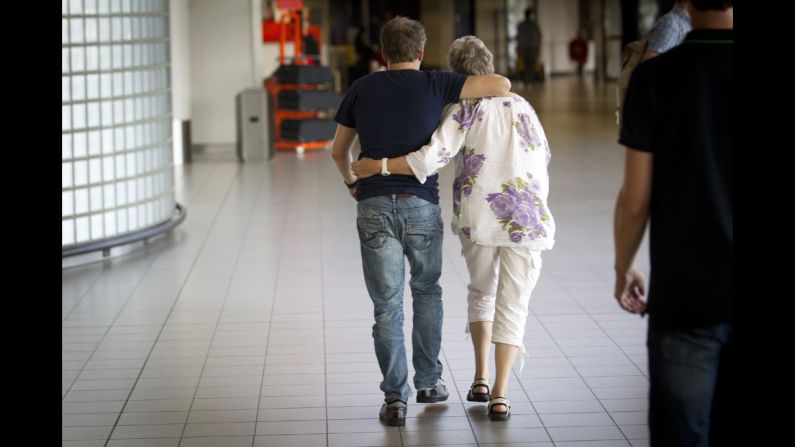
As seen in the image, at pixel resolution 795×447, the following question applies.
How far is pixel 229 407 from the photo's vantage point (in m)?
4.00

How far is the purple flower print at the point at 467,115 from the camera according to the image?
360 centimetres

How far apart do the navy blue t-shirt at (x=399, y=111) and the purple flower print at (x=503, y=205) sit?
0.24 m

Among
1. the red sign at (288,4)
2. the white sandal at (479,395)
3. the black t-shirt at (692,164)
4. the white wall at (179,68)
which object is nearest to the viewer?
the black t-shirt at (692,164)

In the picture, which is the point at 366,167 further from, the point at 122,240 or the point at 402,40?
the point at 122,240

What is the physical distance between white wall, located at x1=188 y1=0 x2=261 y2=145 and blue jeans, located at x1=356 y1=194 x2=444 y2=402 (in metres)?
9.38

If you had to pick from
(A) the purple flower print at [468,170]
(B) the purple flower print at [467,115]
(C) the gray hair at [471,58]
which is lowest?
(A) the purple flower print at [468,170]

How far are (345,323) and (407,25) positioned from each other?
198 centimetres

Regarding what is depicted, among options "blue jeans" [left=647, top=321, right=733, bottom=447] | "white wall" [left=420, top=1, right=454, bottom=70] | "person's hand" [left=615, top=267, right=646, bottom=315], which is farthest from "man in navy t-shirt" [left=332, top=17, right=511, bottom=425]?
"white wall" [left=420, top=1, right=454, bottom=70]

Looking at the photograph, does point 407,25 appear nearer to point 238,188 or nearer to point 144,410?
point 144,410

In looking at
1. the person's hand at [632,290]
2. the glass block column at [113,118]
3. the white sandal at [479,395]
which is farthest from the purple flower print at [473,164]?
the glass block column at [113,118]

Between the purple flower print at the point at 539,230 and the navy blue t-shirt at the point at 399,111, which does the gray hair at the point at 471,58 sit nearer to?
the navy blue t-shirt at the point at 399,111

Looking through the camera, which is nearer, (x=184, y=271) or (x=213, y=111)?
(x=184, y=271)

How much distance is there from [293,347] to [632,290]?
8.42ft
